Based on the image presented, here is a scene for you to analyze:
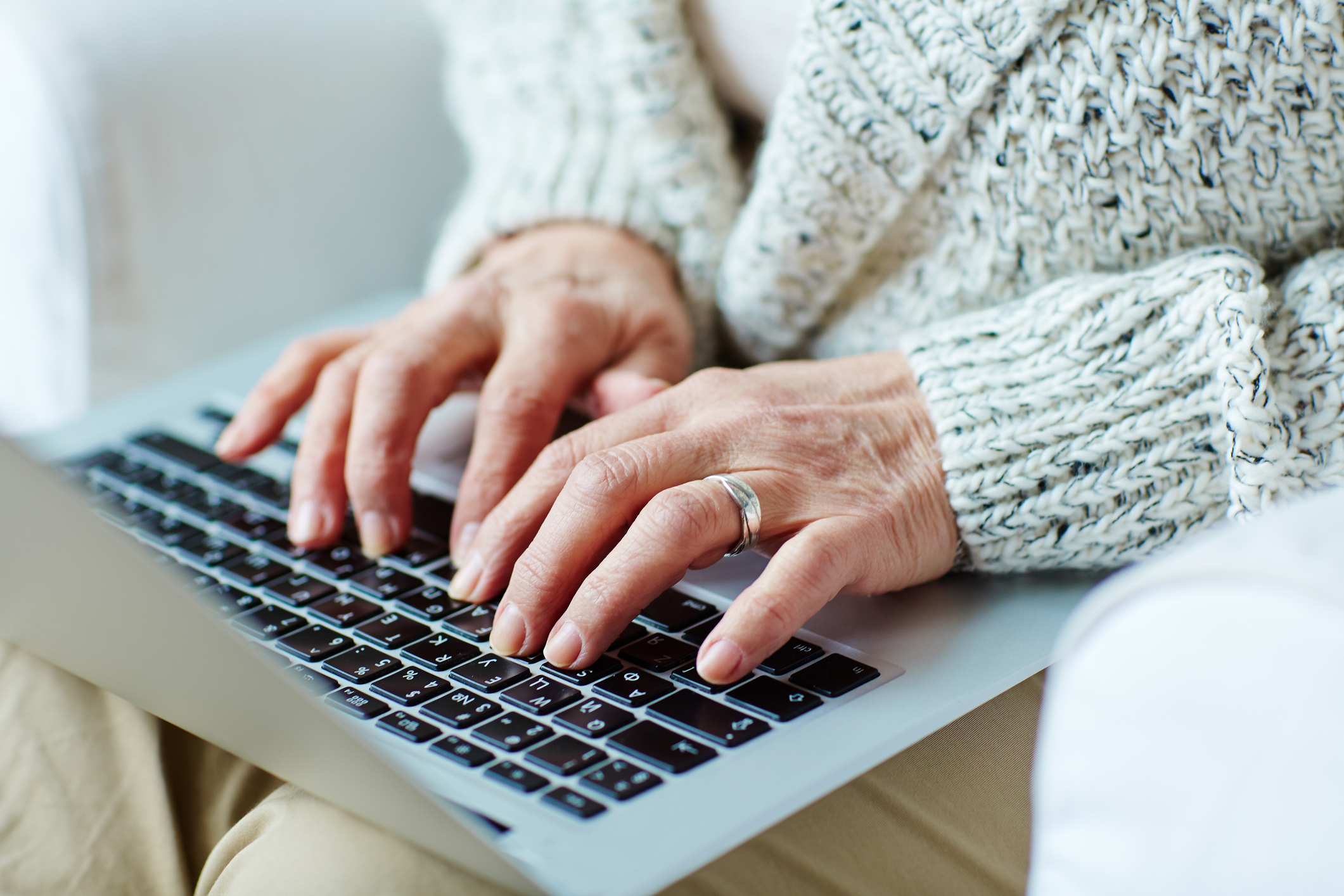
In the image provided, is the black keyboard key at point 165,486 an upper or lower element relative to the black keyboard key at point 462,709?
lower

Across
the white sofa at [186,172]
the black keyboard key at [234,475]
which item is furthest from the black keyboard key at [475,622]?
the white sofa at [186,172]

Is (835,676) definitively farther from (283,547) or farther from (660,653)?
(283,547)

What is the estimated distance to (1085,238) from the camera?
1.64ft

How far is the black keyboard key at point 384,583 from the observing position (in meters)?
0.48

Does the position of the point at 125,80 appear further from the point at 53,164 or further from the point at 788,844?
the point at 788,844

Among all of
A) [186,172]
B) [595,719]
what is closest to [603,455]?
[595,719]

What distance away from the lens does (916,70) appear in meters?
0.49

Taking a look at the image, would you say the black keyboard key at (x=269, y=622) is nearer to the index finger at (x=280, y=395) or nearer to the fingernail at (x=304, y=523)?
the fingernail at (x=304, y=523)

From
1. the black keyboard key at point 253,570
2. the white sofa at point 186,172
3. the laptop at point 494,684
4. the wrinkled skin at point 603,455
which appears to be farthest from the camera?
the white sofa at point 186,172

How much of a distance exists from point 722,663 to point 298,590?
23cm

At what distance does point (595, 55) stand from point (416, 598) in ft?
1.39

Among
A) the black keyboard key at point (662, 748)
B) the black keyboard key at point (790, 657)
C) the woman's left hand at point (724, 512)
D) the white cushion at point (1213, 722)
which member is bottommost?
the black keyboard key at point (790, 657)

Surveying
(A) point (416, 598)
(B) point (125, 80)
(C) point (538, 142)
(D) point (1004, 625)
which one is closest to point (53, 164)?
(B) point (125, 80)

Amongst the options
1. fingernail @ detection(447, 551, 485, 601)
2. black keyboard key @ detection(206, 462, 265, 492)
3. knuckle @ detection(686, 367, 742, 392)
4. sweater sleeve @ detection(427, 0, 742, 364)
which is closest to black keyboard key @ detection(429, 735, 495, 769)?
fingernail @ detection(447, 551, 485, 601)
